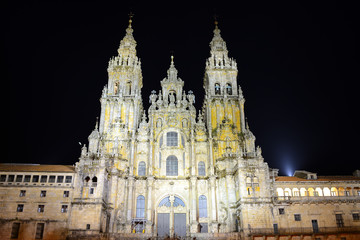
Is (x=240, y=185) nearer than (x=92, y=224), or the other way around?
(x=92, y=224)

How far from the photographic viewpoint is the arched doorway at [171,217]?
174 ft

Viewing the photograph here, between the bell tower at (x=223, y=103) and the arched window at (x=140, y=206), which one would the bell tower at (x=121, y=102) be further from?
the bell tower at (x=223, y=103)

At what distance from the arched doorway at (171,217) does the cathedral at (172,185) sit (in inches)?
6.6

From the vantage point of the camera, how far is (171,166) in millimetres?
58156

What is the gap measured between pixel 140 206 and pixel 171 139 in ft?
44.7

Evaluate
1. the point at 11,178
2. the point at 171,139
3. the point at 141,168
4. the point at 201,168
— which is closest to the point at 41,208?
the point at 11,178

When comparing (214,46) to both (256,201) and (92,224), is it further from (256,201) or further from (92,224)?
(92,224)

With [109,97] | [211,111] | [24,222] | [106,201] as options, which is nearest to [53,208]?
[24,222]

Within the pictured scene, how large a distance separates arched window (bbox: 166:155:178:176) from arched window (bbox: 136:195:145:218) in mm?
6459

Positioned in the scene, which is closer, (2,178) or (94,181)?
(94,181)

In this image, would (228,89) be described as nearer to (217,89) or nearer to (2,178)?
(217,89)

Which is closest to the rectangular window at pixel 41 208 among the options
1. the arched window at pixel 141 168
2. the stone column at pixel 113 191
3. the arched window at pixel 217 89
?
the stone column at pixel 113 191

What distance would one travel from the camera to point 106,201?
166 feet

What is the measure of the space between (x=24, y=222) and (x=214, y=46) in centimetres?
5049
